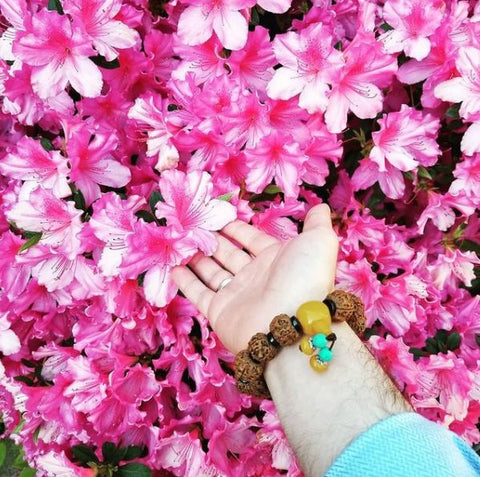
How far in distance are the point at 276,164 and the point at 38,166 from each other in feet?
1.78

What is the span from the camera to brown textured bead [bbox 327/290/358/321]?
3.90 ft

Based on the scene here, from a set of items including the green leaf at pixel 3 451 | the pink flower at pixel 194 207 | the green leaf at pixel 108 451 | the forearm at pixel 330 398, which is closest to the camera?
the forearm at pixel 330 398

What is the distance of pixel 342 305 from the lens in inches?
46.8

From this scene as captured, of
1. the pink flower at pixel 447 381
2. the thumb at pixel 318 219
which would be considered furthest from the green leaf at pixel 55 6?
the pink flower at pixel 447 381

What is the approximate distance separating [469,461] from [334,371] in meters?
0.28

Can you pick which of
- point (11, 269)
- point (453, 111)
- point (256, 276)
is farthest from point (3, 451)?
point (453, 111)

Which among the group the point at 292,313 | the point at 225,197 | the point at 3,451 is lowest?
the point at 3,451

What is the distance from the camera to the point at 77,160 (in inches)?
53.7

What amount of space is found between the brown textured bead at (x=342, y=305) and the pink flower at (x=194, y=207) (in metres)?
0.28

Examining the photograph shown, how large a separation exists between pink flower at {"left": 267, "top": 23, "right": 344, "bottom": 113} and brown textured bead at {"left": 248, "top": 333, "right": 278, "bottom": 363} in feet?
1.81

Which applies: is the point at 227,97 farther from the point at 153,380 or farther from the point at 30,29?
the point at 153,380

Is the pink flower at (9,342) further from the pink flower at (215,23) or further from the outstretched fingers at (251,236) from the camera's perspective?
the pink flower at (215,23)

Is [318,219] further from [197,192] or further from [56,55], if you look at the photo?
[56,55]

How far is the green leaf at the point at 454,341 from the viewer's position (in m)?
1.59
